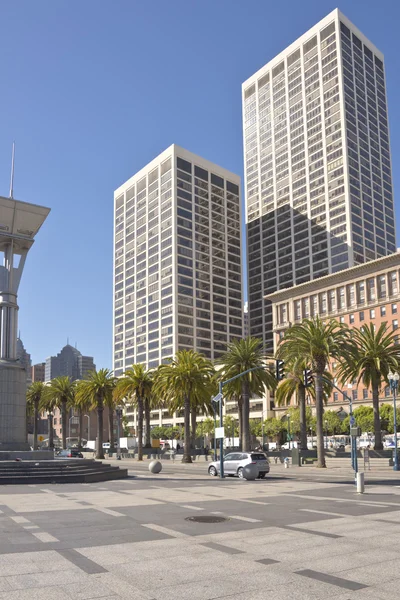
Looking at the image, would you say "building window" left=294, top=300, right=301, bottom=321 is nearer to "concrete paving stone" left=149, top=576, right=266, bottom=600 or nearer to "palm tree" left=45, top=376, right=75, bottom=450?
"palm tree" left=45, top=376, right=75, bottom=450

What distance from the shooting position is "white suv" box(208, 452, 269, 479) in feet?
120

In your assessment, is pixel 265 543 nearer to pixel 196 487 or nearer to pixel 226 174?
pixel 196 487

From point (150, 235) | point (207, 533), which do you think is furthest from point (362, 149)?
point (207, 533)

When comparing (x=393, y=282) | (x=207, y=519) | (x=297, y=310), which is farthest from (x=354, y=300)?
(x=207, y=519)

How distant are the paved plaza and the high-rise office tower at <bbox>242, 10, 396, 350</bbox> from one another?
136841 millimetres

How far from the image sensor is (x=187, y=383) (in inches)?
2475

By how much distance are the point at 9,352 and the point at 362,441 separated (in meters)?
66.1

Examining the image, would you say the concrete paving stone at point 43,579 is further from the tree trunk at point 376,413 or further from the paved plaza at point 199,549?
the tree trunk at point 376,413

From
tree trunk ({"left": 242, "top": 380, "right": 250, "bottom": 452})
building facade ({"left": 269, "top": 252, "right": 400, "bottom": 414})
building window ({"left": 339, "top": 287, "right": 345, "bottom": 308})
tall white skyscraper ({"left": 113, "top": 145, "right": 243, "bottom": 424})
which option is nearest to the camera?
tree trunk ({"left": 242, "top": 380, "right": 250, "bottom": 452})

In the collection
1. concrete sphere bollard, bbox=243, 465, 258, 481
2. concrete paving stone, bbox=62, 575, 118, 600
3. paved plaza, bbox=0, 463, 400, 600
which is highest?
concrete paving stone, bbox=62, 575, 118, 600

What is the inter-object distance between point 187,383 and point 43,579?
175 ft

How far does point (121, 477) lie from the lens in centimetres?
3769

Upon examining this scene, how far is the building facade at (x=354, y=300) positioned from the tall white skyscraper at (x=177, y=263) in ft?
145

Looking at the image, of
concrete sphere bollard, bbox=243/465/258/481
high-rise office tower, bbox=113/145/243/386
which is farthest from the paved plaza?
high-rise office tower, bbox=113/145/243/386
